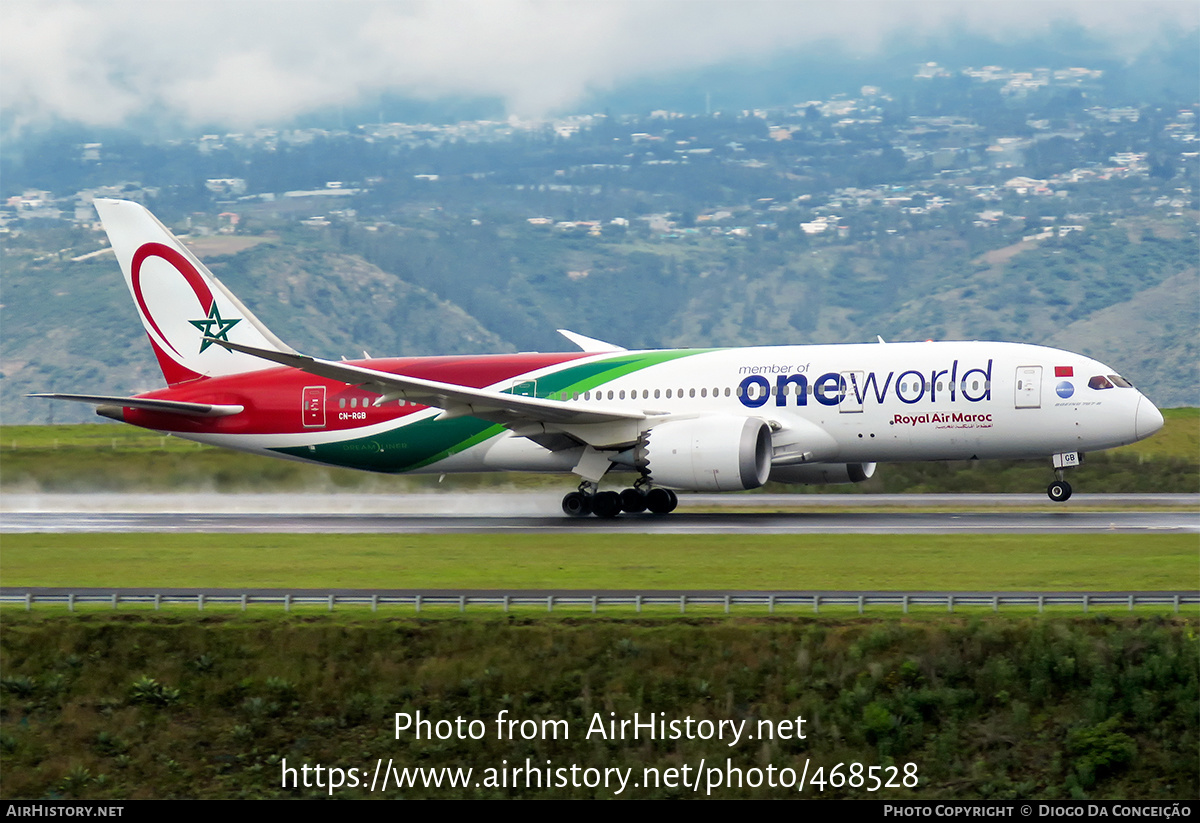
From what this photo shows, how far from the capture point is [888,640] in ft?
77.7

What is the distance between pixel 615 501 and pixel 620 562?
30.3 feet

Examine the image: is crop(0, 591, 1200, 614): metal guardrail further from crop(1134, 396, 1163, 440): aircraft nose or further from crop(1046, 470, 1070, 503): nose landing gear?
crop(1046, 470, 1070, 503): nose landing gear

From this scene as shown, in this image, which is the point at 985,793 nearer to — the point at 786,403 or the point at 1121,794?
the point at 1121,794

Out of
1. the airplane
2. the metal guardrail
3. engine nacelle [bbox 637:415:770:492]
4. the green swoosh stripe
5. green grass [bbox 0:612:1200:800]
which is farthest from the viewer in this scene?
the green swoosh stripe

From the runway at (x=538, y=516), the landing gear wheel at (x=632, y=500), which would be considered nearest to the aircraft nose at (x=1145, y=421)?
the runway at (x=538, y=516)

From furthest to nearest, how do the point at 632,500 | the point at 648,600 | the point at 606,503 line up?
the point at 632,500 → the point at 606,503 → the point at 648,600

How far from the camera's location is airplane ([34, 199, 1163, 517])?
38250 mm

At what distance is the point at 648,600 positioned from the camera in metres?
25.9

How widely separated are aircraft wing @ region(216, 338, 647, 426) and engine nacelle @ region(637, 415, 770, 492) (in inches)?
58.6

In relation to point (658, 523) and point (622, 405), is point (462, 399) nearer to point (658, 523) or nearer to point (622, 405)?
point (622, 405)

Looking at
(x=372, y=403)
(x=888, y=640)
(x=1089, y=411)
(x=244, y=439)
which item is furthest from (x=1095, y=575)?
(x=244, y=439)

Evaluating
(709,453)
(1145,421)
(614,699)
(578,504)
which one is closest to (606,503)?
(578,504)

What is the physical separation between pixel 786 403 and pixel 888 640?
16.7 m

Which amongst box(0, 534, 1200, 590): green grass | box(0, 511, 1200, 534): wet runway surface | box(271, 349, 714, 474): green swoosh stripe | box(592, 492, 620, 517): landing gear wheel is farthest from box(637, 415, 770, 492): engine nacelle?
box(271, 349, 714, 474): green swoosh stripe
